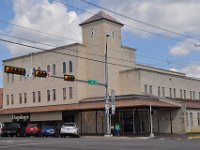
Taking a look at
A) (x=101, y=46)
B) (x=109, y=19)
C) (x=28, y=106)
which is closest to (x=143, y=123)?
(x=101, y=46)

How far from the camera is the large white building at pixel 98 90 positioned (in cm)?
5338

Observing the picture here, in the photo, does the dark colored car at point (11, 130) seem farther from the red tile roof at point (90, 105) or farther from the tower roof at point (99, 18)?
the tower roof at point (99, 18)

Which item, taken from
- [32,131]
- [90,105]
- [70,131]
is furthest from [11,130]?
[90,105]

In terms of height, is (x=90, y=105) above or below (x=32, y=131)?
above

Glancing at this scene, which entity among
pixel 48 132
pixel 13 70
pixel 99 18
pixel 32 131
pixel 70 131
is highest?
pixel 99 18

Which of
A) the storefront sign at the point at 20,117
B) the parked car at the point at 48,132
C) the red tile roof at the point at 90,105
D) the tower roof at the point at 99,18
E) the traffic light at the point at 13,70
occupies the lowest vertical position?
the parked car at the point at 48,132

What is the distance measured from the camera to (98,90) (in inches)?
2341

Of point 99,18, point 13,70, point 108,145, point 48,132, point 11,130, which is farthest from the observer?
point 99,18

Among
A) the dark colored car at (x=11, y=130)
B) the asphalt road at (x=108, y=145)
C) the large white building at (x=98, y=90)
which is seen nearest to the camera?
the asphalt road at (x=108, y=145)

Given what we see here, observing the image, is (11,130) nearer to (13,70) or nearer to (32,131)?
(32,131)

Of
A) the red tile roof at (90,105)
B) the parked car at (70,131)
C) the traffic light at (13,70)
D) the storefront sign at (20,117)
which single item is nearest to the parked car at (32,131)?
the parked car at (70,131)

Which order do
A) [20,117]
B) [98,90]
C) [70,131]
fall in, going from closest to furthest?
[70,131]
[98,90]
[20,117]

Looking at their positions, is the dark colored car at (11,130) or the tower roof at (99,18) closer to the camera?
the dark colored car at (11,130)

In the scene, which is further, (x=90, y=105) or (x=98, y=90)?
(x=98, y=90)
